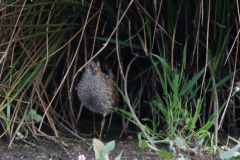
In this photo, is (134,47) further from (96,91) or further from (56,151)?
(56,151)

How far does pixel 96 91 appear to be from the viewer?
3420 millimetres

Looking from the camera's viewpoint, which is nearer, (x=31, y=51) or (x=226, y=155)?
(x=226, y=155)

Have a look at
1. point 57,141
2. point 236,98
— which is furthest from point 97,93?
point 236,98

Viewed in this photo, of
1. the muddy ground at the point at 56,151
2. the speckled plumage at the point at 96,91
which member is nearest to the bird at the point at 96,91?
the speckled plumage at the point at 96,91

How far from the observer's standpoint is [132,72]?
12.7 feet

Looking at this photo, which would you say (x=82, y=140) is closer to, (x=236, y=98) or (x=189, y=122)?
(x=189, y=122)

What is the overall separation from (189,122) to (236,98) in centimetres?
100

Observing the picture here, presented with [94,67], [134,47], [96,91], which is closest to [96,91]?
[96,91]

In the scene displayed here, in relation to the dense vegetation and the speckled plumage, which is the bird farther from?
the dense vegetation

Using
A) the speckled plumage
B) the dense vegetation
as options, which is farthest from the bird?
the dense vegetation

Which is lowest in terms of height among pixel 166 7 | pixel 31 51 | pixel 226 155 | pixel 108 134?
pixel 108 134

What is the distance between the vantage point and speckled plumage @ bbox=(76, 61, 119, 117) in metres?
3.41

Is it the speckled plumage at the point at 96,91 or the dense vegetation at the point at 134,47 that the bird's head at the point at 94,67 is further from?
the dense vegetation at the point at 134,47

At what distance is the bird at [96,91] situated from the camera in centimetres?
341
